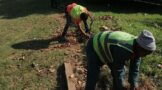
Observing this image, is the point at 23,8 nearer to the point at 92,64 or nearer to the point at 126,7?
the point at 126,7

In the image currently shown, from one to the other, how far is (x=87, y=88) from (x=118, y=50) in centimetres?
137

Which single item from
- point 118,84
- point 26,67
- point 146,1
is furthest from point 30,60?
point 146,1

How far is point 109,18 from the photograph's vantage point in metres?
11.7

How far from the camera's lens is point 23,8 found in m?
16.7

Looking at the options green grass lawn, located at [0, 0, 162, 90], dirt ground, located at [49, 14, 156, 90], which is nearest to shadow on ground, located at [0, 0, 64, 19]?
green grass lawn, located at [0, 0, 162, 90]

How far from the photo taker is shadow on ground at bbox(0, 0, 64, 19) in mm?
15102

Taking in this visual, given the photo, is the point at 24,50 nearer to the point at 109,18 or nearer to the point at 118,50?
the point at 109,18

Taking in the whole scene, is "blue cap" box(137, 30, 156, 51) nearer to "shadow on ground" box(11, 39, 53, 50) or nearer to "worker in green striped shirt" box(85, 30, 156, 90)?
"worker in green striped shirt" box(85, 30, 156, 90)

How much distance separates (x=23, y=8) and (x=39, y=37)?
19.7 ft

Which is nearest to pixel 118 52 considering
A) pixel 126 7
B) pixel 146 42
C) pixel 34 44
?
pixel 146 42

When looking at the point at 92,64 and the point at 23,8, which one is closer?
the point at 92,64

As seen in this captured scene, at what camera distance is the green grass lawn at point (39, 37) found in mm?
7953

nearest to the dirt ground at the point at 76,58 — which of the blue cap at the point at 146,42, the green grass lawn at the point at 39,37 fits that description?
the green grass lawn at the point at 39,37

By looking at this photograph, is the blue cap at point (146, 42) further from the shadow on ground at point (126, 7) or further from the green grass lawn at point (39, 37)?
the shadow on ground at point (126, 7)
